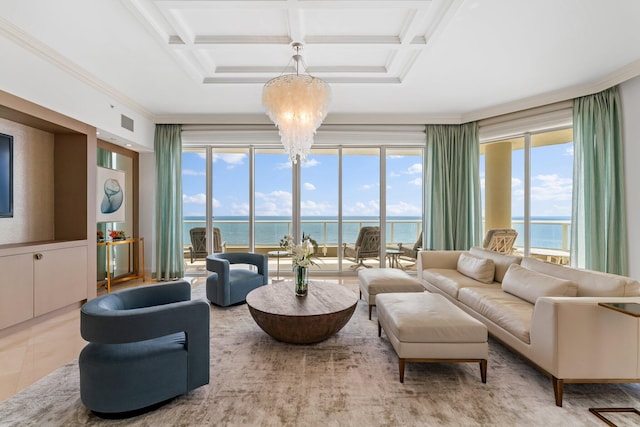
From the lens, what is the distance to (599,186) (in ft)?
12.3

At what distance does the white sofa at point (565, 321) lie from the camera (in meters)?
1.85

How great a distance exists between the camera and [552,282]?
7.94 feet

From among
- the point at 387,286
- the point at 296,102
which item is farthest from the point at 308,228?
the point at 296,102

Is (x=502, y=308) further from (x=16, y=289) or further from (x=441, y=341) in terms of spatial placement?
(x=16, y=289)

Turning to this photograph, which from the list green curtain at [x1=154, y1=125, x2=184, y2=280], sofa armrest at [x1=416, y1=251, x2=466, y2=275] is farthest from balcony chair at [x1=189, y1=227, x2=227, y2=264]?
sofa armrest at [x1=416, y1=251, x2=466, y2=275]

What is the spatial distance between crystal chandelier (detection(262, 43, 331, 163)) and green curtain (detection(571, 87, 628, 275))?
3507mm

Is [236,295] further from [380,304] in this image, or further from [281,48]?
[281,48]

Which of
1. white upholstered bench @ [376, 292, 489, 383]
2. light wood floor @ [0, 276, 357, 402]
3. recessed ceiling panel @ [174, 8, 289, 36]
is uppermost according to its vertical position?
recessed ceiling panel @ [174, 8, 289, 36]

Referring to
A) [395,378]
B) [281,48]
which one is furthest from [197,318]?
[281,48]

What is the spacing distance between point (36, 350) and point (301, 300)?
237 centimetres

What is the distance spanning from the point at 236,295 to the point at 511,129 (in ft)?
15.7

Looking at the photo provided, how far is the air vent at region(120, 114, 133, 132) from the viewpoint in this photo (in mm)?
4242

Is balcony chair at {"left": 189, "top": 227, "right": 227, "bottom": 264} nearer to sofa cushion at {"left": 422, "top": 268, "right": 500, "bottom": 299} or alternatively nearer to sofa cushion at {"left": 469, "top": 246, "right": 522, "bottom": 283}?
sofa cushion at {"left": 422, "top": 268, "right": 500, "bottom": 299}

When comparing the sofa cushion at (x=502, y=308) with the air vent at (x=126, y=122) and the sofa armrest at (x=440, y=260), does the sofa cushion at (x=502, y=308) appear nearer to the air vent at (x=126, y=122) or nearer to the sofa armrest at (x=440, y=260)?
the sofa armrest at (x=440, y=260)
